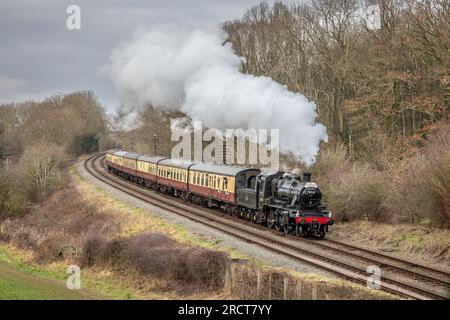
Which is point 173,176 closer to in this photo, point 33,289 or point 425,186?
point 425,186

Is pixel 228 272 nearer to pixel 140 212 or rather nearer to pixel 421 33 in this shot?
pixel 140 212

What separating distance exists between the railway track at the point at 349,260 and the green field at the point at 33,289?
7.04 metres

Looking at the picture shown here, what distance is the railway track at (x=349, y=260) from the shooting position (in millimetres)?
14969

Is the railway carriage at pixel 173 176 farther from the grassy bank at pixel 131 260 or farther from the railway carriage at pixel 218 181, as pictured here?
the grassy bank at pixel 131 260

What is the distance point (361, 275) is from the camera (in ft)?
53.6

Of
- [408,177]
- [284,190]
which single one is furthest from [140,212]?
[408,177]

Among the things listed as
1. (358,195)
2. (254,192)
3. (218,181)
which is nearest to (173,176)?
(218,181)

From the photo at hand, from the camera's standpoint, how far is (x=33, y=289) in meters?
16.7

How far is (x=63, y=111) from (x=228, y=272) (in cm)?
6976

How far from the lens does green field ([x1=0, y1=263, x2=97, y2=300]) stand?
51.4 feet

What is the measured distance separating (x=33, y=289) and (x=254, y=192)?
1156cm

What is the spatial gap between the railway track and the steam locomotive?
0.71m

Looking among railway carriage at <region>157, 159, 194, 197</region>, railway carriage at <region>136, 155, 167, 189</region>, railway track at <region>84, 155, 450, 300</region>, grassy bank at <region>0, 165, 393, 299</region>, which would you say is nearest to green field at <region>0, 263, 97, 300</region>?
grassy bank at <region>0, 165, 393, 299</region>

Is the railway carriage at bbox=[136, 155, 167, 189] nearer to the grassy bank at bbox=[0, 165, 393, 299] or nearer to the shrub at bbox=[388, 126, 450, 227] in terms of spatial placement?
the grassy bank at bbox=[0, 165, 393, 299]
